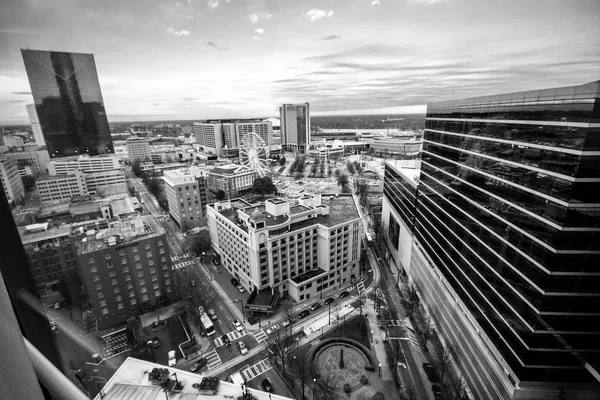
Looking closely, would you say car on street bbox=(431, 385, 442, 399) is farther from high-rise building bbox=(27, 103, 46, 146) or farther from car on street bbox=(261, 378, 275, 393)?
high-rise building bbox=(27, 103, 46, 146)

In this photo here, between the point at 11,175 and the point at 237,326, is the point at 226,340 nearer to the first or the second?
the point at 237,326

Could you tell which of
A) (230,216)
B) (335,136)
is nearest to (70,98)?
(230,216)

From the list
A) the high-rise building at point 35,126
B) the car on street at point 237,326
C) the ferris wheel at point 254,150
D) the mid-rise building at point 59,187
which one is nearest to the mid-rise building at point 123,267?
the mid-rise building at point 59,187

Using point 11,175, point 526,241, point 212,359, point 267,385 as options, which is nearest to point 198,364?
point 212,359

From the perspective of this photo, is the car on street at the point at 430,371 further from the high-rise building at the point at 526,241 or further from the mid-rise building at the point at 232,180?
the mid-rise building at the point at 232,180

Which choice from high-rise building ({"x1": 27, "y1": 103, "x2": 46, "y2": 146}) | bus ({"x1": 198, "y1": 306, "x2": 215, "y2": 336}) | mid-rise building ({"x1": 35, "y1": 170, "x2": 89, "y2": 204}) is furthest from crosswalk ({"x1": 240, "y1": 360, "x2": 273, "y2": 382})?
high-rise building ({"x1": 27, "y1": 103, "x2": 46, "y2": 146})

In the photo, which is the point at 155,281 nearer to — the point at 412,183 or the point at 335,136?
the point at 412,183
